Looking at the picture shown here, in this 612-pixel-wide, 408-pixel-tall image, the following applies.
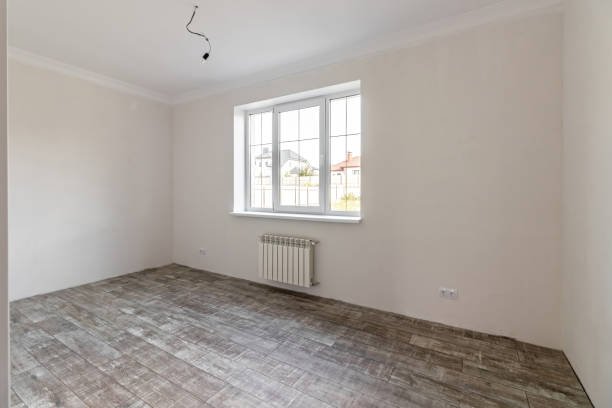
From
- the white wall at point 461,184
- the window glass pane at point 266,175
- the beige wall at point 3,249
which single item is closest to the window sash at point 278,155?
the window glass pane at point 266,175

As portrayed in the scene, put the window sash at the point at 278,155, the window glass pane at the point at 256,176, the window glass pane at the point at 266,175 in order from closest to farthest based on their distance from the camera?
the window sash at the point at 278,155 → the window glass pane at the point at 266,175 → the window glass pane at the point at 256,176

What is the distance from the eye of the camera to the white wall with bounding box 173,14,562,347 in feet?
7.55

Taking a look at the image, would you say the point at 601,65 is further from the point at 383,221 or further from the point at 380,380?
the point at 380,380

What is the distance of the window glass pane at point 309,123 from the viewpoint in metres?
3.61

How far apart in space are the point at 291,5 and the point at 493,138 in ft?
6.60

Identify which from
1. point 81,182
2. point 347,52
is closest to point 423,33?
point 347,52

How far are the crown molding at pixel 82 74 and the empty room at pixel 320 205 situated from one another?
0.02 m

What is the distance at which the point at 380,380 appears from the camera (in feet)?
6.33

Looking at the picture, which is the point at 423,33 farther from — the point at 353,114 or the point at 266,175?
the point at 266,175

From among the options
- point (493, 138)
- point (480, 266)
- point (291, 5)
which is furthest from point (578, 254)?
point (291, 5)

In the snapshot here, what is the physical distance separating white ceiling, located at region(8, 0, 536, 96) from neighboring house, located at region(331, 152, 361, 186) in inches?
44.3

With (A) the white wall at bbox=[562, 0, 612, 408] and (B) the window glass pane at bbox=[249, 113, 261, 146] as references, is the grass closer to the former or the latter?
(B) the window glass pane at bbox=[249, 113, 261, 146]

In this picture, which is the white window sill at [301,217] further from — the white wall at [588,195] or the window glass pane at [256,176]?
the white wall at [588,195]

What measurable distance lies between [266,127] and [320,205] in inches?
56.1
